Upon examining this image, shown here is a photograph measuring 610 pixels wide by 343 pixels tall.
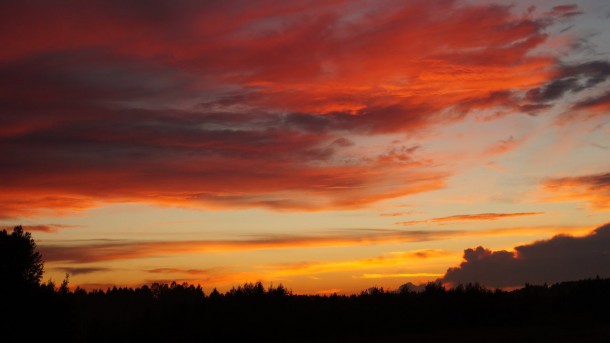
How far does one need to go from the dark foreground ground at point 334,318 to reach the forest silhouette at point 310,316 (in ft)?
0.15

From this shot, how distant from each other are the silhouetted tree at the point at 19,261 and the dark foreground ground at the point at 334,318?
2.76 ft

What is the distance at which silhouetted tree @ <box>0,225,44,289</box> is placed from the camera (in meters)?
31.2

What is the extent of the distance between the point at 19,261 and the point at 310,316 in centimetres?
1452

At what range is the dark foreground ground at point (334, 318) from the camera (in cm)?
3030

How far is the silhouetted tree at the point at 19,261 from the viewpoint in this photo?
3119 cm

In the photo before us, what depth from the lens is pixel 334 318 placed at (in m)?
35.3

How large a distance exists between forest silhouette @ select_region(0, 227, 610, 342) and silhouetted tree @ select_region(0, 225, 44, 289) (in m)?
0.04

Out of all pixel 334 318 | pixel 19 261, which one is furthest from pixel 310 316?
pixel 19 261

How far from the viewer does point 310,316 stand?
35.0 meters

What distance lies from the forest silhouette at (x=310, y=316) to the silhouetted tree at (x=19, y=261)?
44 mm

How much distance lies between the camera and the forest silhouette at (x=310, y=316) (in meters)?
30.4

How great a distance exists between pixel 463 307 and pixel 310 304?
8582 mm

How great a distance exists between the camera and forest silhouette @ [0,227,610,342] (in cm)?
3041

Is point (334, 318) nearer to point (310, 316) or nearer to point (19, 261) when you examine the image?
point (310, 316)
